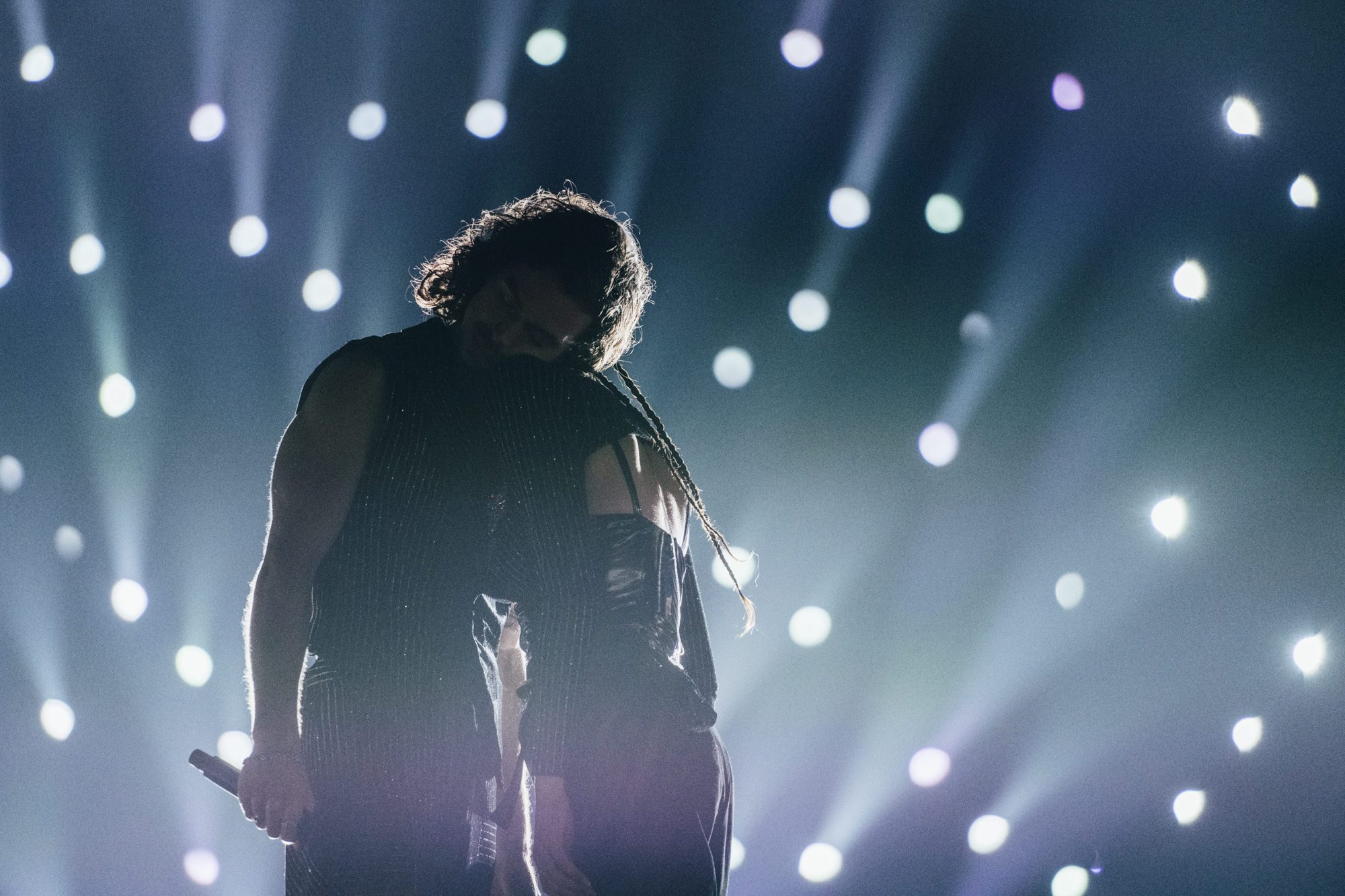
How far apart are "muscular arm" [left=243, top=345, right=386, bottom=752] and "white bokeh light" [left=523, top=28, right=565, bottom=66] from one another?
36.0 inches

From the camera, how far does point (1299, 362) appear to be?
1511 millimetres

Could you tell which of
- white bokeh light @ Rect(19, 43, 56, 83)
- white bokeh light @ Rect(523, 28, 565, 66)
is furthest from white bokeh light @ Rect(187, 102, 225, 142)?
white bokeh light @ Rect(523, 28, 565, 66)

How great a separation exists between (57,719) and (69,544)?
0.96 feet

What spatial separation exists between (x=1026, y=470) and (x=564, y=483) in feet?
3.26

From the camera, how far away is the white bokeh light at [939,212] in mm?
1357

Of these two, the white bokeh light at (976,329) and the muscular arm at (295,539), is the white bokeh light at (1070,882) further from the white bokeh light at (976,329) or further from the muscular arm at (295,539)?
the muscular arm at (295,539)

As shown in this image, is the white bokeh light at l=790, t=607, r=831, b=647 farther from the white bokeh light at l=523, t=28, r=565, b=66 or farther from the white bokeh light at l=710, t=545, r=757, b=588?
the white bokeh light at l=523, t=28, r=565, b=66

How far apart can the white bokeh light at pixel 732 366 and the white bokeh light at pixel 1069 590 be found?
0.57 m

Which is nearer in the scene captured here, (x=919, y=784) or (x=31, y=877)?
(x=919, y=784)

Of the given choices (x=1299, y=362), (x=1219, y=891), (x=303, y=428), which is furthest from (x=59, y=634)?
(x=1299, y=362)

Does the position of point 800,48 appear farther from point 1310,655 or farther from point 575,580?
point 1310,655

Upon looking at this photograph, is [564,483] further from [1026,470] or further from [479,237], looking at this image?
[1026,470]

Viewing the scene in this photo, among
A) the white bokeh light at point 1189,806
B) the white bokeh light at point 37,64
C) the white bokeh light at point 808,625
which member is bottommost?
the white bokeh light at point 1189,806

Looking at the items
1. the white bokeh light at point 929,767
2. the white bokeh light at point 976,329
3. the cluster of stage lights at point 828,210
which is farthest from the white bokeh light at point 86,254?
the white bokeh light at point 929,767
